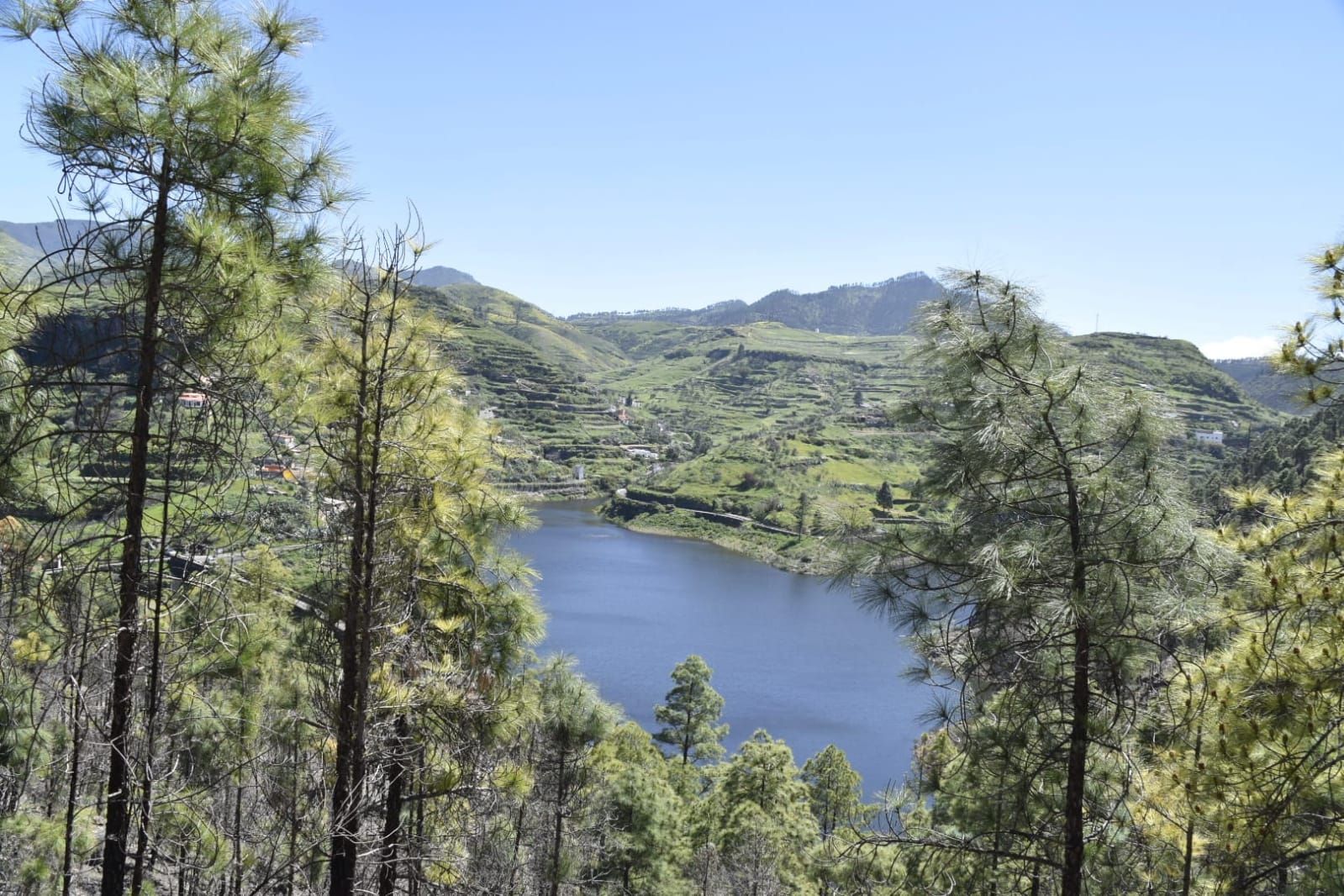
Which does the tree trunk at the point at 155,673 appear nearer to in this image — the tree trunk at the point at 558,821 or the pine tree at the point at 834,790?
the tree trunk at the point at 558,821

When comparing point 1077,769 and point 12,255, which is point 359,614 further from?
point 1077,769

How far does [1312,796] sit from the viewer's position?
481 centimetres

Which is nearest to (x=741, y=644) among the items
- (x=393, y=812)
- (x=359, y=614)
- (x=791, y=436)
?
(x=393, y=812)

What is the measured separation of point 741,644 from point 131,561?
46007 mm

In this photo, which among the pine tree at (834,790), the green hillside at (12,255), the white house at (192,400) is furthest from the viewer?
the pine tree at (834,790)

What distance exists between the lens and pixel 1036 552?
436 centimetres

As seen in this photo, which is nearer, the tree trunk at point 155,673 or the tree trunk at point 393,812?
the tree trunk at point 155,673

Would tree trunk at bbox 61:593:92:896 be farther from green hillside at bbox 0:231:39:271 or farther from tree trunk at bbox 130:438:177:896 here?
green hillside at bbox 0:231:39:271

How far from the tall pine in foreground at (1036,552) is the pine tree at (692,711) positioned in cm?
2062

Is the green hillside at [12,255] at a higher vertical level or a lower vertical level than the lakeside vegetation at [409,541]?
higher

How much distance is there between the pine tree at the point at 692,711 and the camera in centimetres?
2559

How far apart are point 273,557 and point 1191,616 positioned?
6.44 metres

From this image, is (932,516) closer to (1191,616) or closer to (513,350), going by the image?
(1191,616)

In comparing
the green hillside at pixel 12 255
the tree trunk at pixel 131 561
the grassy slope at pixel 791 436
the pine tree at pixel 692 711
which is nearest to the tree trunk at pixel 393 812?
the tree trunk at pixel 131 561
